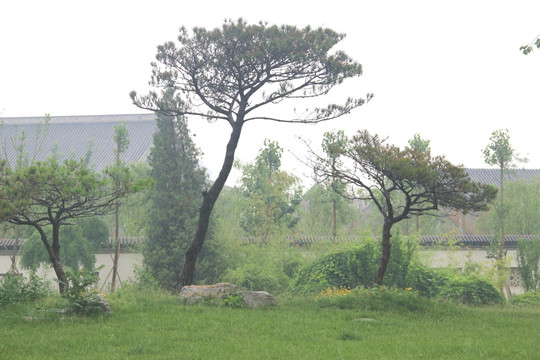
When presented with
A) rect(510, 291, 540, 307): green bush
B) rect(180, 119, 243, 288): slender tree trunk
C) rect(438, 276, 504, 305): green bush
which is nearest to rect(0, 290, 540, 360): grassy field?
rect(180, 119, 243, 288): slender tree trunk

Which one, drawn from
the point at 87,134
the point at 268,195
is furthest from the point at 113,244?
the point at 87,134

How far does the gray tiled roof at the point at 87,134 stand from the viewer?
31094 millimetres

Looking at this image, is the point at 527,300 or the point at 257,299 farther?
the point at 527,300

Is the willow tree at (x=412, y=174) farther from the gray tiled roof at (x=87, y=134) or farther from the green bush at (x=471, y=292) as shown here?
the gray tiled roof at (x=87, y=134)

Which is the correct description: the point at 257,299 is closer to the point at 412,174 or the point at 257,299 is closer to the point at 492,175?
the point at 412,174

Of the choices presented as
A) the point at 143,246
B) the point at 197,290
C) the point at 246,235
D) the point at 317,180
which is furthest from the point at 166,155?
the point at 197,290

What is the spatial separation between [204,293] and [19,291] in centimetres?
329

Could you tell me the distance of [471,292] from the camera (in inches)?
513

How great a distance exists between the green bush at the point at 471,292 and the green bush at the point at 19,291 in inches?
341

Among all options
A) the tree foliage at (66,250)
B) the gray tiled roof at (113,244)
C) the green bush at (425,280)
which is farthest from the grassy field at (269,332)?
the gray tiled roof at (113,244)

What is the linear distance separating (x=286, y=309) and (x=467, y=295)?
19.1 feet

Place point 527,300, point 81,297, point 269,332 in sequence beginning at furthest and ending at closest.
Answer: point 527,300 < point 81,297 < point 269,332

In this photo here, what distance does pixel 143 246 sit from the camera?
56.3ft

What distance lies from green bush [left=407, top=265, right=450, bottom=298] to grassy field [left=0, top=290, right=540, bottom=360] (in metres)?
3.33
